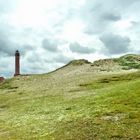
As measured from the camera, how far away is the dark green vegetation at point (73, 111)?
45.2 meters

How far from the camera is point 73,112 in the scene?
55.8 meters

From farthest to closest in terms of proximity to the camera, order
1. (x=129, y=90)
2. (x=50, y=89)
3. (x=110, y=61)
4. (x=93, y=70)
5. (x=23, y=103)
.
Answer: (x=110, y=61), (x=93, y=70), (x=50, y=89), (x=23, y=103), (x=129, y=90)

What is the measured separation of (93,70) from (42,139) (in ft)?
217

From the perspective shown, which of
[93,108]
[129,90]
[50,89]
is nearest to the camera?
[93,108]

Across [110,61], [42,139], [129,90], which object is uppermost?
[110,61]

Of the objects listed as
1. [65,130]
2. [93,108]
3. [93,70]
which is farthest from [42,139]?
[93,70]

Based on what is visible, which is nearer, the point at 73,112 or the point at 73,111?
the point at 73,112

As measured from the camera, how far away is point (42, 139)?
145 ft

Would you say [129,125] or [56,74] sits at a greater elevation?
[56,74]

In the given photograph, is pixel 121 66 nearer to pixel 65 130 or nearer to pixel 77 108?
pixel 77 108

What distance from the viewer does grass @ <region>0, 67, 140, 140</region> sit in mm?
45125

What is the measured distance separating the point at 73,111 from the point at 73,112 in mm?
845

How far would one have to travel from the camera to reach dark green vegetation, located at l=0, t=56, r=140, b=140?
45219mm

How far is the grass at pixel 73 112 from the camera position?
4512 centimetres
